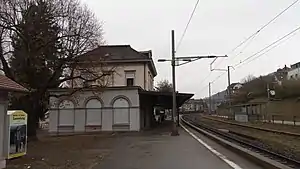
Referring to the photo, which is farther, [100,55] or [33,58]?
[100,55]

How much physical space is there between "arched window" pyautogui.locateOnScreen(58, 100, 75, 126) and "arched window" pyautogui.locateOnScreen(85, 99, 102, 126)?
62.5 inches

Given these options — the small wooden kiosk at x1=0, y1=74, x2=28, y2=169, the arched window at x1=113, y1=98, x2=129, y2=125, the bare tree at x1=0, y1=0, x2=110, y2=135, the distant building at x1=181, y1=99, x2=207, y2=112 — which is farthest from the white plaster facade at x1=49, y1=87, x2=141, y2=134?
the distant building at x1=181, y1=99, x2=207, y2=112

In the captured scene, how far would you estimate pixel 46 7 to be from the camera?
26.0 meters

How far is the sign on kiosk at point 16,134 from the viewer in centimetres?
1419

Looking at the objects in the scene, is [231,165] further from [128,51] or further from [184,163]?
[128,51]

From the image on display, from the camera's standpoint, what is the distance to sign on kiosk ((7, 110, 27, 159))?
1419 centimetres

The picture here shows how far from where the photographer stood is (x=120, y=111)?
38.2 meters

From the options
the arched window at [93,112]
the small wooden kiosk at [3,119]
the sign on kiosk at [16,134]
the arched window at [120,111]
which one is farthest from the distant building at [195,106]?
the small wooden kiosk at [3,119]

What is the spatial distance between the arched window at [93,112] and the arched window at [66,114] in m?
1.59

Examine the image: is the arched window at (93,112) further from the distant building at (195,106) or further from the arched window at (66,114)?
the distant building at (195,106)

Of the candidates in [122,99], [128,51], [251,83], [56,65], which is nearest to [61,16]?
[56,65]

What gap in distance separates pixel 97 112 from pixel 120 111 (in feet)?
7.78

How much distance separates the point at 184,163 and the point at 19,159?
22.3ft

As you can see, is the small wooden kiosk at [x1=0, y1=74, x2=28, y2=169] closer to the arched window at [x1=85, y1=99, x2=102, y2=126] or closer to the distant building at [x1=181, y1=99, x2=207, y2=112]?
the arched window at [x1=85, y1=99, x2=102, y2=126]
